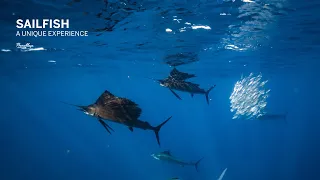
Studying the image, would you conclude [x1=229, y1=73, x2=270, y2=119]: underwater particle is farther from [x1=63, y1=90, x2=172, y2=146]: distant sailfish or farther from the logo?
the logo

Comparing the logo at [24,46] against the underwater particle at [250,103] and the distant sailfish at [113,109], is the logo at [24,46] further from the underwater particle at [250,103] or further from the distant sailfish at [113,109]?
the underwater particle at [250,103]

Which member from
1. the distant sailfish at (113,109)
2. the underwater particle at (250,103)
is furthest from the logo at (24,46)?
the underwater particle at (250,103)

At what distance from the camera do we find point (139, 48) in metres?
21.4

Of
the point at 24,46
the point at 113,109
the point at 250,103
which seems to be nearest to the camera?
the point at 113,109

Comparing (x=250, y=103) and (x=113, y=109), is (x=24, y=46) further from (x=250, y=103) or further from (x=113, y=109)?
(x=250, y=103)

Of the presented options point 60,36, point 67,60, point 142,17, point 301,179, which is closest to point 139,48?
point 60,36

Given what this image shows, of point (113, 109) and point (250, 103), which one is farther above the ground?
point (113, 109)

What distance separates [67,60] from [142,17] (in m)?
17.0

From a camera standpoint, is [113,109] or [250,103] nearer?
[113,109]

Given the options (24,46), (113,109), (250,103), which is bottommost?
(250,103)

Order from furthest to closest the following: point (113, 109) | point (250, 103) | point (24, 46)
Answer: point (250, 103) < point (24, 46) < point (113, 109)

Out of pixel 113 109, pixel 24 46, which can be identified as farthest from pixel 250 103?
pixel 24 46

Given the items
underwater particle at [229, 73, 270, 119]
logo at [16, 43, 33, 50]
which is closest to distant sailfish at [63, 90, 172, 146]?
underwater particle at [229, 73, 270, 119]

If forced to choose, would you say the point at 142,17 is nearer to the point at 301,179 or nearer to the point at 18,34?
the point at 18,34
